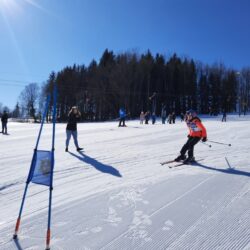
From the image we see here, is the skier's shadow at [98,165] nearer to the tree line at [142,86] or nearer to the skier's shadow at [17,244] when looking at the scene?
the skier's shadow at [17,244]

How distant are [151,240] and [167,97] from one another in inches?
2579

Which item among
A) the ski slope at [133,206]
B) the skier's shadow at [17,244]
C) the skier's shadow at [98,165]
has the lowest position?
the skier's shadow at [17,244]

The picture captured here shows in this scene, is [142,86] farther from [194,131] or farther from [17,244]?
[17,244]

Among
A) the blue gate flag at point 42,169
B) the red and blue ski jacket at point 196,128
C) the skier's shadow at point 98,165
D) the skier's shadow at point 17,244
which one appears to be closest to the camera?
the skier's shadow at point 17,244

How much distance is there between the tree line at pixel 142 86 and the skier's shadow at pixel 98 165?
157 feet

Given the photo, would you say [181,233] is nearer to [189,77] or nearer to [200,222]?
[200,222]

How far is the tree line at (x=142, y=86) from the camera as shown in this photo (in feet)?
209

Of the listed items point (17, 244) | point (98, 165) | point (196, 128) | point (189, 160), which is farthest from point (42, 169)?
point (196, 128)

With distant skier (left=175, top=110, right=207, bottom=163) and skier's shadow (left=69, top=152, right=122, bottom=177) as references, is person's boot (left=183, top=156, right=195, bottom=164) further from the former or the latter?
skier's shadow (left=69, top=152, right=122, bottom=177)

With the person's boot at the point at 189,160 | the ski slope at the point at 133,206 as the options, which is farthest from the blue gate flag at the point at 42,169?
the person's boot at the point at 189,160

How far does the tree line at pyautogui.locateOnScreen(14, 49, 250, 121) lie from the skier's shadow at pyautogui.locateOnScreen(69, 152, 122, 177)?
47.8 m

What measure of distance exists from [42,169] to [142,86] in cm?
6251

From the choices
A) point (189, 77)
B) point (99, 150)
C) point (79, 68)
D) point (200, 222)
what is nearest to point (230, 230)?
point (200, 222)

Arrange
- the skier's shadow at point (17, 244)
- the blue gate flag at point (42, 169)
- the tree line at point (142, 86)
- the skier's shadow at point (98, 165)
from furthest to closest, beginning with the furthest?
the tree line at point (142, 86) → the skier's shadow at point (98, 165) → the blue gate flag at point (42, 169) → the skier's shadow at point (17, 244)
